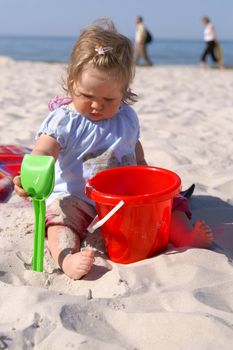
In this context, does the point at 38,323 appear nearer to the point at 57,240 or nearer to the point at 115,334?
the point at 115,334

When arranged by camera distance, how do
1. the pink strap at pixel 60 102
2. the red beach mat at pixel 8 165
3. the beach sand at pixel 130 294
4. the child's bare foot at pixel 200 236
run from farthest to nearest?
the red beach mat at pixel 8 165 → the pink strap at pixel 60 102 → the child's bare foot at pixel 200 236 → the beach sand at pixel 130 294

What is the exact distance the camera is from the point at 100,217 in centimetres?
183

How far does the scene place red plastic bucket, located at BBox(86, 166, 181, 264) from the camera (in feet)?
5.63

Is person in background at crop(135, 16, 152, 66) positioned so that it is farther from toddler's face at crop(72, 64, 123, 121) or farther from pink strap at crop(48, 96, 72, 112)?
toddler's face at crop(72, 64, 123, 121)

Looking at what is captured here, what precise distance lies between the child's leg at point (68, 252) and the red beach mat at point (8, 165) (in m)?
0.63

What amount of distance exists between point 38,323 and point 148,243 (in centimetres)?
56

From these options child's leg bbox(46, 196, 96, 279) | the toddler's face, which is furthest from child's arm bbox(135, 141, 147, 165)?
child's leg bbox(46, 196, 96, 279)

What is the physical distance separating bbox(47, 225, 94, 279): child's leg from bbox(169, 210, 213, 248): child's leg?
38cm

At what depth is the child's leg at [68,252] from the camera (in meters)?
1.72

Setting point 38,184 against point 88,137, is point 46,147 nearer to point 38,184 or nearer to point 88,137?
point 88,137

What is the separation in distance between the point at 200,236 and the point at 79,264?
1.57 ft

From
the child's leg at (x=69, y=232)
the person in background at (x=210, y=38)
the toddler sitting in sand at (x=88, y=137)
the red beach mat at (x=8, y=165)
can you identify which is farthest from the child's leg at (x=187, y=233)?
the person in background at (x=210, y=38)

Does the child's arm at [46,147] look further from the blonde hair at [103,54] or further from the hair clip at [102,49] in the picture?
the hair clip at [102,49]

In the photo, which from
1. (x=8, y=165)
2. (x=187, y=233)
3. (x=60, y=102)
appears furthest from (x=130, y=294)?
(x=8, y=165)
